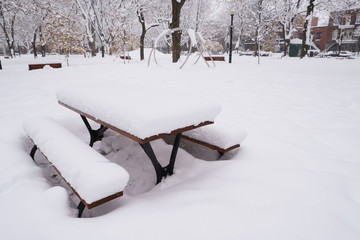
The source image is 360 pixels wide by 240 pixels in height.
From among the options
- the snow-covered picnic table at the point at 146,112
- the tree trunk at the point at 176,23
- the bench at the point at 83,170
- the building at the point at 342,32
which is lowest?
the bench at the point at 83,170

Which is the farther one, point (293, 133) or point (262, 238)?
point (293, 133)

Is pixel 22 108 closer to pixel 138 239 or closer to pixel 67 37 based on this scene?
pixel 138 239

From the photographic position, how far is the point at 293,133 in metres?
2.96

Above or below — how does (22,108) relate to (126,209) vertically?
above

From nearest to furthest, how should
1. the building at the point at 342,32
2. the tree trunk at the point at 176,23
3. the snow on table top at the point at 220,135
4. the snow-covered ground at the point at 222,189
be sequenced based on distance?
the snow-covered ground at the point at 222,189
the snow on table top at the point at 220,135
the tree trunk at the point at 176,23
the building at the point at 342,32

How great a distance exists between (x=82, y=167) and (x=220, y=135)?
1.29m

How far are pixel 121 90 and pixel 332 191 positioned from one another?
2047 mm

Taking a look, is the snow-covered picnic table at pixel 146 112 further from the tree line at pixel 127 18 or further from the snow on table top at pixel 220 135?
the tree line at pixel 127 18

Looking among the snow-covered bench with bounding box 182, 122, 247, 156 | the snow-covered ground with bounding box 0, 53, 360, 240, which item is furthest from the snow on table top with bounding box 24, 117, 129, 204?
the snow-covered bench with bounding box 182, 122, 247, 156

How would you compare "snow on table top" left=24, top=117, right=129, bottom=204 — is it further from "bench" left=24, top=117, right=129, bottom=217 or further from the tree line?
the tree line

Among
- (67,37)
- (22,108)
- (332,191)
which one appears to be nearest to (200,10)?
(67,37)

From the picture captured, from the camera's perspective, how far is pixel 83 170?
5.16 ft

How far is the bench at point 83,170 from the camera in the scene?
1.46 m

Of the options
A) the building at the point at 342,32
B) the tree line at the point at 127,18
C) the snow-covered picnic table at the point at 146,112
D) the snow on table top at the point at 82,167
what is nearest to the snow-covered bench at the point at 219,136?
the snow-covered picnic table at the point at 146,112
